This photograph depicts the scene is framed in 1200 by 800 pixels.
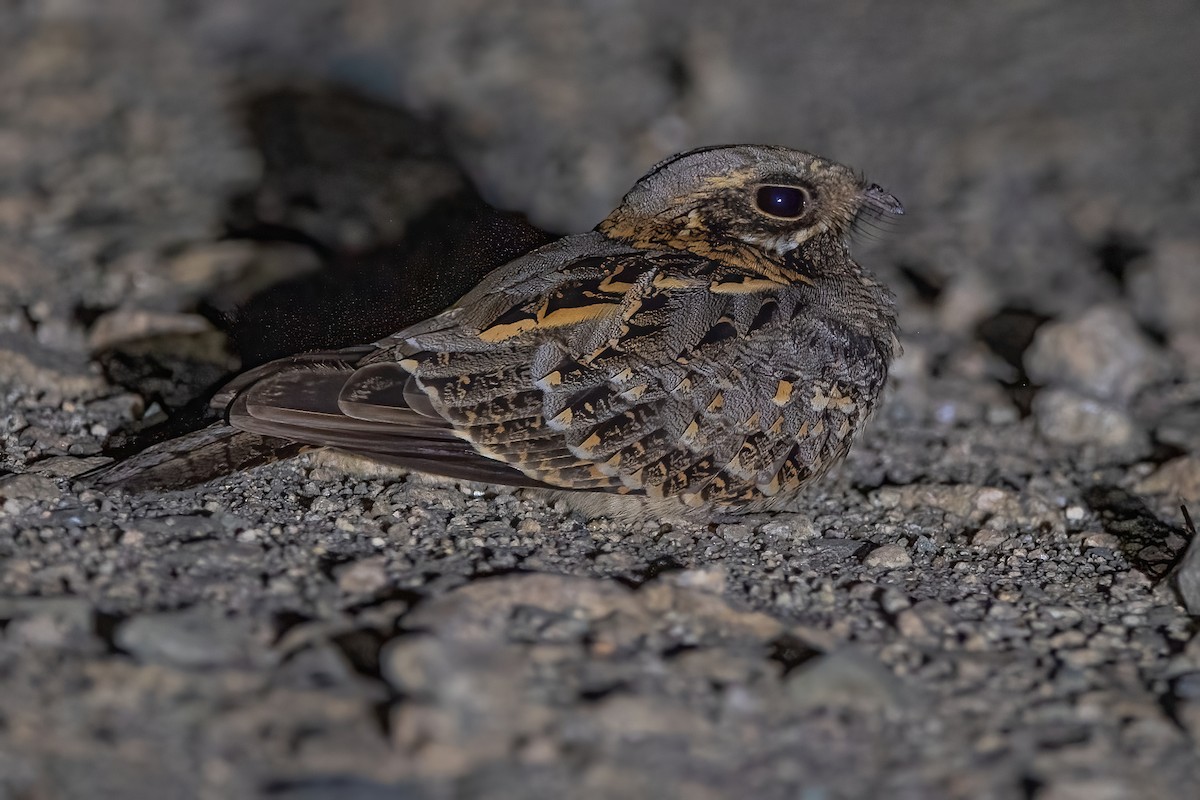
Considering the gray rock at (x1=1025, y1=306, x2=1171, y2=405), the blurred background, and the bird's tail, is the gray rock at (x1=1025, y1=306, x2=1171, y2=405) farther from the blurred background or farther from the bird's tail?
the bird's tail

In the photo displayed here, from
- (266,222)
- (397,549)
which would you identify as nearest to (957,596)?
(397,549)

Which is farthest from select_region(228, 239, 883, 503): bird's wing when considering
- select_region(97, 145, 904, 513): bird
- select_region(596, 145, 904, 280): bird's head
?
select_region(596, 145, 904, 280): bird's head

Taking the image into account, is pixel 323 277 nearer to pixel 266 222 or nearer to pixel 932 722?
pixel 266 222

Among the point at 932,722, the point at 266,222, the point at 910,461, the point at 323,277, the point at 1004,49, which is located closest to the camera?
the point at 932,722

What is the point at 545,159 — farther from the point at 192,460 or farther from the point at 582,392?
the point at 192,460

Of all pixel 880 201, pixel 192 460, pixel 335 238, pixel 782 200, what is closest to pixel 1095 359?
pixel 880 201
